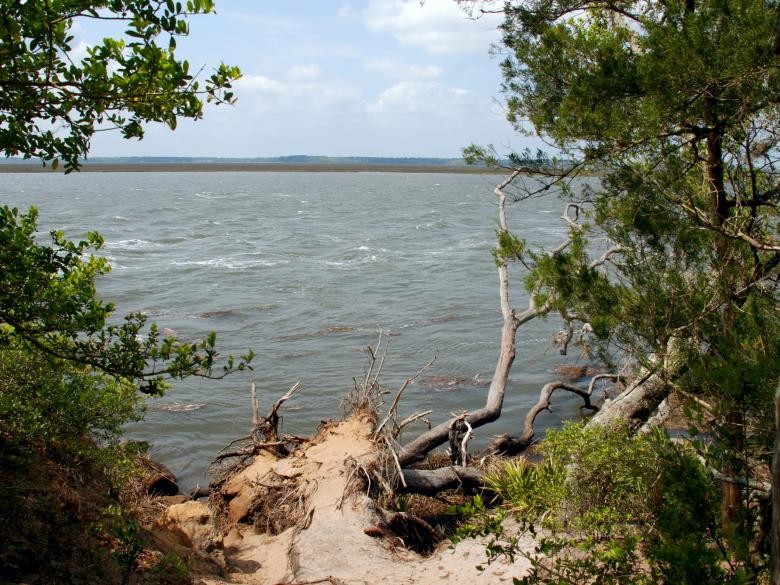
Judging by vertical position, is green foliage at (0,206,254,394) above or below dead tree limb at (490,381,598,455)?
above

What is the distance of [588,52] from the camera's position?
20.4 ft

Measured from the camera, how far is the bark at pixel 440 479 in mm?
9789

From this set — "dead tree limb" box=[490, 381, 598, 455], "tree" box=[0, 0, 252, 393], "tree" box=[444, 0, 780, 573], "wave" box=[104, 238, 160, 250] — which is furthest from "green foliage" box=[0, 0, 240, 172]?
"wave" box=[104, 238, 160, 250]

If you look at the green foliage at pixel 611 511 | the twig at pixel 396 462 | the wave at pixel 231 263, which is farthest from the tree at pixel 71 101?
the wave at pixel 231 263

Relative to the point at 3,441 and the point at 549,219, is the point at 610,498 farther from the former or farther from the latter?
the point at 549,219

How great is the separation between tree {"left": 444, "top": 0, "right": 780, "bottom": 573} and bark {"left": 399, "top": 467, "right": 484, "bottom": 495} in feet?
12.6

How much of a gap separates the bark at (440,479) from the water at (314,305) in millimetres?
2943

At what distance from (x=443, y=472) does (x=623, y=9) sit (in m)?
6.44

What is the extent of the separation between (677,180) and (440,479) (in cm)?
545

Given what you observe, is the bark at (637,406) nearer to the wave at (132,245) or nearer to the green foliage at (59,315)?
the green foliage at (59,315)

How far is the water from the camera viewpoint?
48.2 ft

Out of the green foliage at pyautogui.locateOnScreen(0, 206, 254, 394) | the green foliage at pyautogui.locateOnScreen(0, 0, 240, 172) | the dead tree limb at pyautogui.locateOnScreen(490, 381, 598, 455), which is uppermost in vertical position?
the green foliage at pyautogui.locateOnScreen(0, 0, 240, 172)

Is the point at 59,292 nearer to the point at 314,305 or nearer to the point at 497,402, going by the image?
the point at 497,402

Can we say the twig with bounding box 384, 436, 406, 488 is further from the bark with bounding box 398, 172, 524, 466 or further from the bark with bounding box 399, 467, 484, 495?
the bark with bounding box 398, 172, 524, 466
